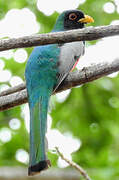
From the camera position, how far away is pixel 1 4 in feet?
25.7

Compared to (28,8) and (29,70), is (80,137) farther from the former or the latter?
(29,70)

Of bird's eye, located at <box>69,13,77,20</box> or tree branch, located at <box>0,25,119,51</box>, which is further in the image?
bird's eye, located at <box>69,13,77,20</box>

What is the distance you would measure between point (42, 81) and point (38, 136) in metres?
0.81

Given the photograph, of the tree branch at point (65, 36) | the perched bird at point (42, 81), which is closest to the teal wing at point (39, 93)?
the perched bird at point (42, 81)

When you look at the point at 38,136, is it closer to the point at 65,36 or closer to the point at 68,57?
the point at 65,36

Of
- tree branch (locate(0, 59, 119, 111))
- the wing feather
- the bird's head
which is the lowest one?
tree branch (locate(0, 59, 119, 111))

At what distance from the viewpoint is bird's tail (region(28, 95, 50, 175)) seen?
10.9 ft

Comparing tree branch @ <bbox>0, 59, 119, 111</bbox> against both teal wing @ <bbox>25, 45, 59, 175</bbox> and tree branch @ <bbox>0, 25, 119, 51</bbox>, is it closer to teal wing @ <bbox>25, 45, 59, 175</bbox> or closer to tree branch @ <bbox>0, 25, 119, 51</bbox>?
teal wing @ <bbox>25, 45, 59, 175</bbox>

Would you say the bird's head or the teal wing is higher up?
the bird's head

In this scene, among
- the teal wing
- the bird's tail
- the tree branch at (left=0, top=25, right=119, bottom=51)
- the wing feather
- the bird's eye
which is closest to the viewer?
the tree branch at (left=0, top=25, right=119, bottom=51)

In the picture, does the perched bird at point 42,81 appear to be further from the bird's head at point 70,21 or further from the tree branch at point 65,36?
the tree branch at point 65,36

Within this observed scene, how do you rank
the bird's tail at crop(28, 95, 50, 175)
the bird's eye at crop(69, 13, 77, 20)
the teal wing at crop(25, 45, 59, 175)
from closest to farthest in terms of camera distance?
the bird's tail at crop(28, 95, 50, 175) → the teal wing at crop(25, 45, 59, 175) → the bird's eye at crop(69, 13, 77, 20)

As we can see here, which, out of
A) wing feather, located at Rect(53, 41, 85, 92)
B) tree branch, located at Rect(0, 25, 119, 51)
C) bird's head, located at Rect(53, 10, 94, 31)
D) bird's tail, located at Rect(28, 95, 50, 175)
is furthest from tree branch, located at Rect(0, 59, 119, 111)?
bird's head, located at Rect(53, 10, 94, 31)

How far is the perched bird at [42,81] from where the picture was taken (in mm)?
3498
